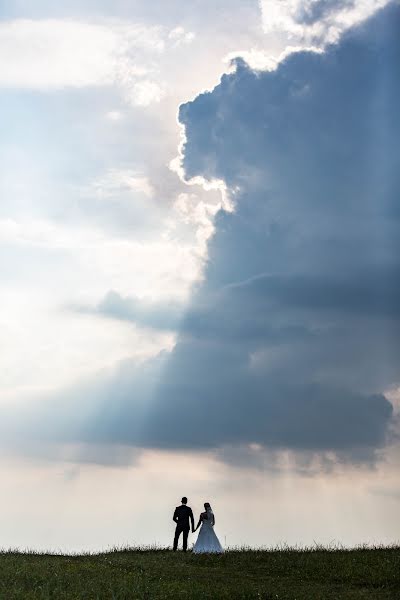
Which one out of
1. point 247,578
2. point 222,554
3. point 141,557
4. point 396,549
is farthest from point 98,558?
point 396,549

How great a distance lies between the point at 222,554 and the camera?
43562 millimetres

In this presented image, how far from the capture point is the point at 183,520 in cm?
4672

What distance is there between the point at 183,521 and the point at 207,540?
91.2 inches

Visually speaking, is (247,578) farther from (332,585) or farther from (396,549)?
(396,549)

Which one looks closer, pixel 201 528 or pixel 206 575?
pixel 206 575

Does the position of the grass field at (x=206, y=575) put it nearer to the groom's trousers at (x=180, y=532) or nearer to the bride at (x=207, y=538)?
the bride at (x=207, y=538)

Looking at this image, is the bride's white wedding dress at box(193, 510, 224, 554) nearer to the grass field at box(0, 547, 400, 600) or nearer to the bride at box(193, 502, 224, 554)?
the bride at box(193, 502, 224, 554)

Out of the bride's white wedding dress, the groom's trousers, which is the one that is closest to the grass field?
the bride's white wedding dress

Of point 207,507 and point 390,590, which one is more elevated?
point 207,507

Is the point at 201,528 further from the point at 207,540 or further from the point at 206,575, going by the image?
the point at 206,575

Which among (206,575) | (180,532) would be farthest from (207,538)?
(206,575)

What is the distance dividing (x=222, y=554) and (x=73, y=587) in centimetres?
1298

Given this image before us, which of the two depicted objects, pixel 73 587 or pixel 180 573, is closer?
pixel 73 587

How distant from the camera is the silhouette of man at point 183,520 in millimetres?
46688
